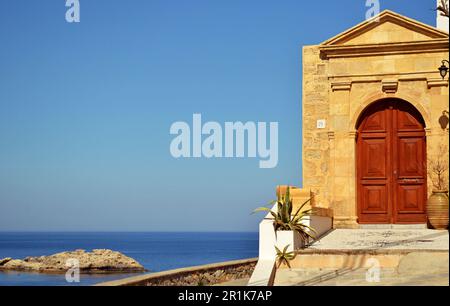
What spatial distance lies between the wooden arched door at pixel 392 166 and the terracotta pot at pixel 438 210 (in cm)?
113

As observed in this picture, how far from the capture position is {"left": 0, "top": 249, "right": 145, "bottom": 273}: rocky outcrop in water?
52.2m

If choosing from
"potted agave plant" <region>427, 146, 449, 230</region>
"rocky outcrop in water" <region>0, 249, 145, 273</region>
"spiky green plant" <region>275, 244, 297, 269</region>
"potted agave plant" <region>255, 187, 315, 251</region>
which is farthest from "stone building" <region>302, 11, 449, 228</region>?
"rocky outcrop in water" <region>0, 249, 145, 273</region>

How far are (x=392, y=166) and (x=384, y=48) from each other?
276 centimetres

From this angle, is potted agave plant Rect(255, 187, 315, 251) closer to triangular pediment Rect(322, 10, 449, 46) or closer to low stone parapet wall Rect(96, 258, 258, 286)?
low stone parapet wall Rect(96, 258, 258, 286)

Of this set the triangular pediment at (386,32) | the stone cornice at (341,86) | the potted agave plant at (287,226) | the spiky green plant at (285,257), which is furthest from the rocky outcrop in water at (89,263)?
the spiky green plant at (285,257)

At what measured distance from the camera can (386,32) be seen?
1745 centimetres

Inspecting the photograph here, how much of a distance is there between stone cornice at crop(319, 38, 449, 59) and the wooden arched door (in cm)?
118

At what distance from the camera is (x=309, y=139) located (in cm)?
1777

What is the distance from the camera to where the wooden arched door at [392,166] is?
17.0 meters

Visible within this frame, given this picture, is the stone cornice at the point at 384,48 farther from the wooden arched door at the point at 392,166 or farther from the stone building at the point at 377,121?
the wooden arched door at the point at 392,166

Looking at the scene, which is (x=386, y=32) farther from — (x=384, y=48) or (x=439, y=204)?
(x=439, y=204)

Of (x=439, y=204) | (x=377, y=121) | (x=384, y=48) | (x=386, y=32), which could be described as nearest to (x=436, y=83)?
(x=384, y=48)
